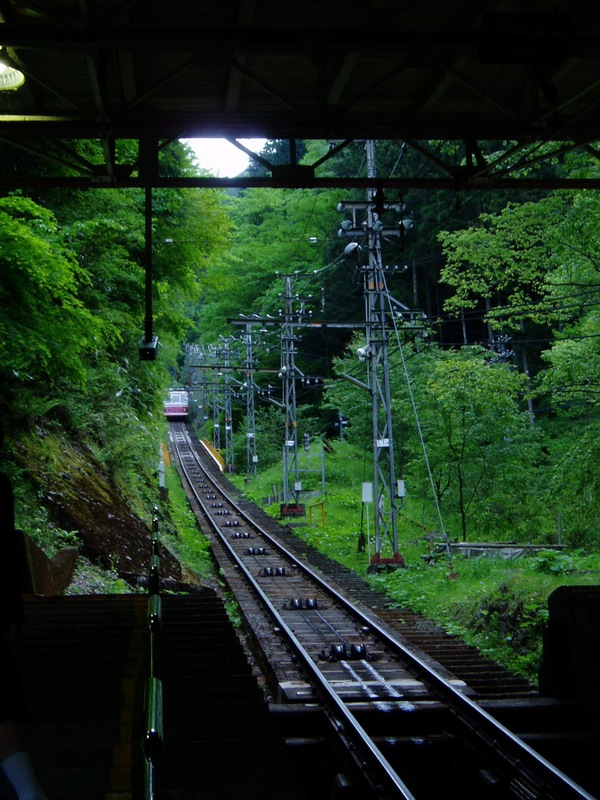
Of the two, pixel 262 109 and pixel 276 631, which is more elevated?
pixel 262 109

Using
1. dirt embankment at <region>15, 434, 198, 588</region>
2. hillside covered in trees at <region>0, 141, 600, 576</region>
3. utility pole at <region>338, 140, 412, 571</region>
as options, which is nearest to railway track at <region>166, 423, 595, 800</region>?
dirt embankment at <region>15, 434, 198, 588</region>

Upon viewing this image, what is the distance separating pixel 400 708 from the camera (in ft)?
27.9

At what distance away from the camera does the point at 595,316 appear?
2023 centimetres

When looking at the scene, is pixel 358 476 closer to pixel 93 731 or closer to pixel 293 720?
pixel 293 720

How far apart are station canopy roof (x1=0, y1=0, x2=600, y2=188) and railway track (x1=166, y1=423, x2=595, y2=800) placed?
19.0 feet

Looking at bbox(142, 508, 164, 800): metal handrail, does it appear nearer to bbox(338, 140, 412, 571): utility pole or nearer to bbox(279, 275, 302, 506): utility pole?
bbox(338, 140, 412, 571): utility pole

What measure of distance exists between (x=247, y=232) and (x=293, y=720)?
5958 centimetres

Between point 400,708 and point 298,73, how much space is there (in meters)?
6.74

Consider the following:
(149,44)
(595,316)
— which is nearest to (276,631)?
(149,44)

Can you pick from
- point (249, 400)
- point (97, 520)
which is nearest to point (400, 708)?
point (97, 520)

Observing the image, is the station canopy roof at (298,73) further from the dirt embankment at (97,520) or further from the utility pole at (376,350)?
the utility pole at (376,350)

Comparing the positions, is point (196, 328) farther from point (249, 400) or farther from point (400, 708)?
point (249, 400)

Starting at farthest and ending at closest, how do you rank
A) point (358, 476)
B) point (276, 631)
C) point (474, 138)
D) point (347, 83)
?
1. point (358, 476)
2. point (276, 631)
3. point (474, 138)
4. point (347, 83)

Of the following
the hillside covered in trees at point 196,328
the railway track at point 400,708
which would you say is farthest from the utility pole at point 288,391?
the railway track at point 400,708
